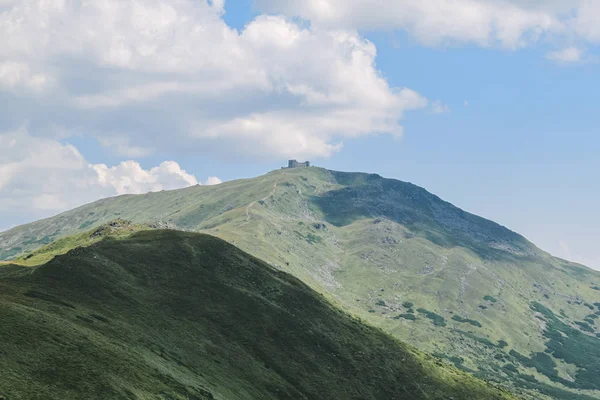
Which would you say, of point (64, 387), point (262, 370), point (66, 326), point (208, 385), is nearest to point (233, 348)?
point (262, 370)

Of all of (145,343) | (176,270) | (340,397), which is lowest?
(340,397)

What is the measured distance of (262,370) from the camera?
107 meters

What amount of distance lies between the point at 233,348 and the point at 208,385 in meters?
24.5

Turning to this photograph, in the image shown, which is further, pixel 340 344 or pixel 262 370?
pixel 340 344

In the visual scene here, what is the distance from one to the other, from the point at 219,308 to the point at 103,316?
36914mm

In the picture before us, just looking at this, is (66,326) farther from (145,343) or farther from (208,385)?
(208,385)

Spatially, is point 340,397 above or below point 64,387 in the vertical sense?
below

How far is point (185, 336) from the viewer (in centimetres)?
10412

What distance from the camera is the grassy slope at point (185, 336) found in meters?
65.9

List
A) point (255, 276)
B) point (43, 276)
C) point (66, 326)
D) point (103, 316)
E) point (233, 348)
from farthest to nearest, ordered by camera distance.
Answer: point (255, 276), point (233, 348), point (43, 276), point (103, 316), point (66, 326)

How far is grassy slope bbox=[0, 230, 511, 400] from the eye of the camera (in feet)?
216

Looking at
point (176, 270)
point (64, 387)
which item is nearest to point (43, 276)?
point (176, 270)

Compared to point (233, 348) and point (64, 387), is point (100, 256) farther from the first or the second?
point (64, 387)

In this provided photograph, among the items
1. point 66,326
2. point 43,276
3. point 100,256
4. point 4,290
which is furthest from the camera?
point 100,256
